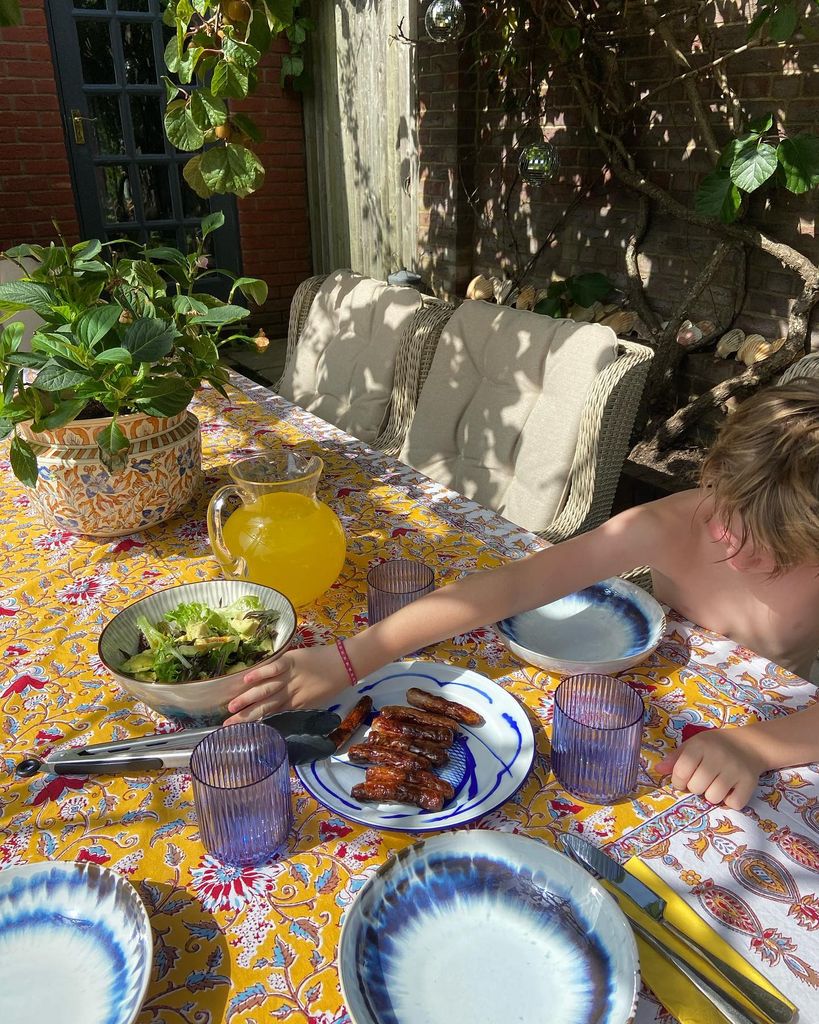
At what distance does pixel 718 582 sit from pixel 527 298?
2639 millimetres

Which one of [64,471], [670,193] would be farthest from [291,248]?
[64,471]

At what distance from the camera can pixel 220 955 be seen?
56 centimetres

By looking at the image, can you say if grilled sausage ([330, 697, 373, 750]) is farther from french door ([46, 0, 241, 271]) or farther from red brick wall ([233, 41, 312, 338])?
red brick wall ([233, 41, 312, 338])

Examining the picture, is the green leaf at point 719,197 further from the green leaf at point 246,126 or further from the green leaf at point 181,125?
the green leaf at point 181,125

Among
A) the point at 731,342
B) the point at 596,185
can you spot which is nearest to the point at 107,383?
the point at 731,342

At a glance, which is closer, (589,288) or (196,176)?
(196,176)

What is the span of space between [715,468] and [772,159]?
1813 mm

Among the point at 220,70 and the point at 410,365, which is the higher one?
the point at 220,70

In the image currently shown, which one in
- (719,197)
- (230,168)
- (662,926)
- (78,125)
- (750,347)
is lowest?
(750,347)

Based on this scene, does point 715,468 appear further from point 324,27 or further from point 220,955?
point 324,27

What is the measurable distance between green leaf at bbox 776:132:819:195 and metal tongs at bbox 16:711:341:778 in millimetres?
2360

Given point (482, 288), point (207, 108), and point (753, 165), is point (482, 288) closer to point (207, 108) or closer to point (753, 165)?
point (753, 165)

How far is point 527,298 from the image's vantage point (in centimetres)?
355

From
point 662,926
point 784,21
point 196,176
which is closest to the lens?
point 662,926
